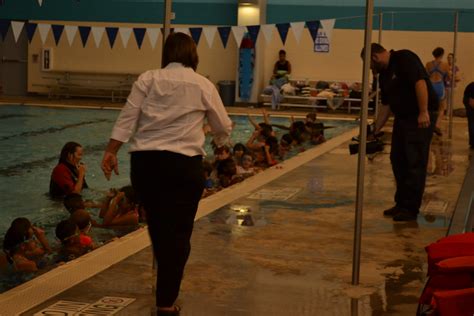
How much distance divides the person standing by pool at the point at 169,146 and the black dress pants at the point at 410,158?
12.6 feet

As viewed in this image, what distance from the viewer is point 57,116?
2295 centimetres

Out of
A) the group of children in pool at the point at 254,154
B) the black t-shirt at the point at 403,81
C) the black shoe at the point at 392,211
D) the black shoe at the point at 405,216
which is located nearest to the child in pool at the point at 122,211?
the group of children in pool at the point at 254,154

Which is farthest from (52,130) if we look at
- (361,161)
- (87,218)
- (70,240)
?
(361,161)

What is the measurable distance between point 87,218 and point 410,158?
3.01 m

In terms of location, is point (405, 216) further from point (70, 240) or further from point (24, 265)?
point (24, 265)

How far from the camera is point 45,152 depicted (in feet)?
53.7

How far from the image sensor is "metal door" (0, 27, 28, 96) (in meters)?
28.8

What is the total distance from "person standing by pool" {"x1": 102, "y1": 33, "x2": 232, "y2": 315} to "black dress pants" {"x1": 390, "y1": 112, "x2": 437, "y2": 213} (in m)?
3.83

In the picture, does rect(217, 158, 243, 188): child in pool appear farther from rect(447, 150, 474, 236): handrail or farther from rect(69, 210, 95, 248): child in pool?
rect(69, 210, 95, 248): child in pool

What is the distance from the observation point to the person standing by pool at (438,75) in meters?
18.2

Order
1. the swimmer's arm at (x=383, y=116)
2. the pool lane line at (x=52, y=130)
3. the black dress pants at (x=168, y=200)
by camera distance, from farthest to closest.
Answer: the pool lane line at (x=52, y=130)
the swimmer's arm at (x=383, y=116)
the black dress pants at (x=168, y=200)

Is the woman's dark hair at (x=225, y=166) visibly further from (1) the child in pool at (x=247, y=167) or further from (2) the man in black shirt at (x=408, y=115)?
(2) the man in black shirt at (x=408, y=115)

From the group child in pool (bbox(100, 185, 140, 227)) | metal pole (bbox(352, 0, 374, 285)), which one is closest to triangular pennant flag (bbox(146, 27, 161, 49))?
child in pool (bbox(100, 185, 140, 227))

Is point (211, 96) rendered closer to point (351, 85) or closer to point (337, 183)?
point (337, 183)
